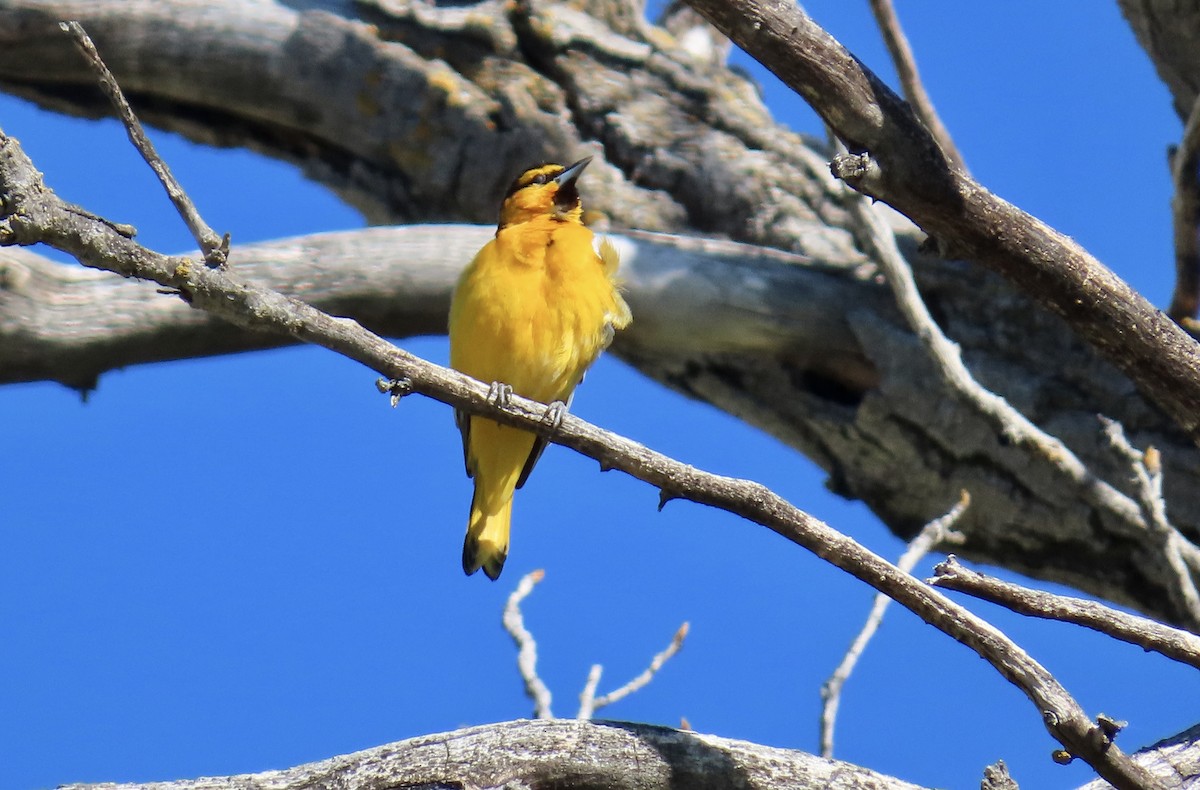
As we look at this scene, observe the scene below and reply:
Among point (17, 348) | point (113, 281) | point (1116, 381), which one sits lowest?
point (1116, 381)

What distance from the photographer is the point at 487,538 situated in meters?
5.20

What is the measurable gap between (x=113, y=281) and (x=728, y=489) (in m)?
3.18

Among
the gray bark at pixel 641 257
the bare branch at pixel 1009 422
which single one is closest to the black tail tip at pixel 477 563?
the gray bark at pixel 641 257

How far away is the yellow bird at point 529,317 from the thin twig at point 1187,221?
2025 millimetres

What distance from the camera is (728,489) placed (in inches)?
105

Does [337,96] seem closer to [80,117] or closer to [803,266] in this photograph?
[80,117]

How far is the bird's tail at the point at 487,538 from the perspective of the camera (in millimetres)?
5184

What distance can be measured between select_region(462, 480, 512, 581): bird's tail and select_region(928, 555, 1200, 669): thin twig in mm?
2903

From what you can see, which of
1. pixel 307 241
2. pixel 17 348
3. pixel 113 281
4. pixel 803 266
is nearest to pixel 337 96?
pixel 307 241

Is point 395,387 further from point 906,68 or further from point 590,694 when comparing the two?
point 906,68

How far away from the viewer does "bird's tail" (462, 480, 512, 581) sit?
5184 millimetres

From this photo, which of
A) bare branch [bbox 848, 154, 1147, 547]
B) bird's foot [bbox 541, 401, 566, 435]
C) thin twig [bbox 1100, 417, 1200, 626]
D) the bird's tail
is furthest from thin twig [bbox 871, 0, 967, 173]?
bird's foot [bbox 541, 401, 566, 435]

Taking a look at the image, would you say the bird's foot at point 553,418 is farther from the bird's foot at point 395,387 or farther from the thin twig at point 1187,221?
the thin twig at point 1187,221

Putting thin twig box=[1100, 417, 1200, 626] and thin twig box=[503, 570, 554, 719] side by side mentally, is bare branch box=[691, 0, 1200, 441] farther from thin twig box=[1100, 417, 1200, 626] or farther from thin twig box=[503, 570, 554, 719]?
thin twig box=[503, 570, 554, 719]
